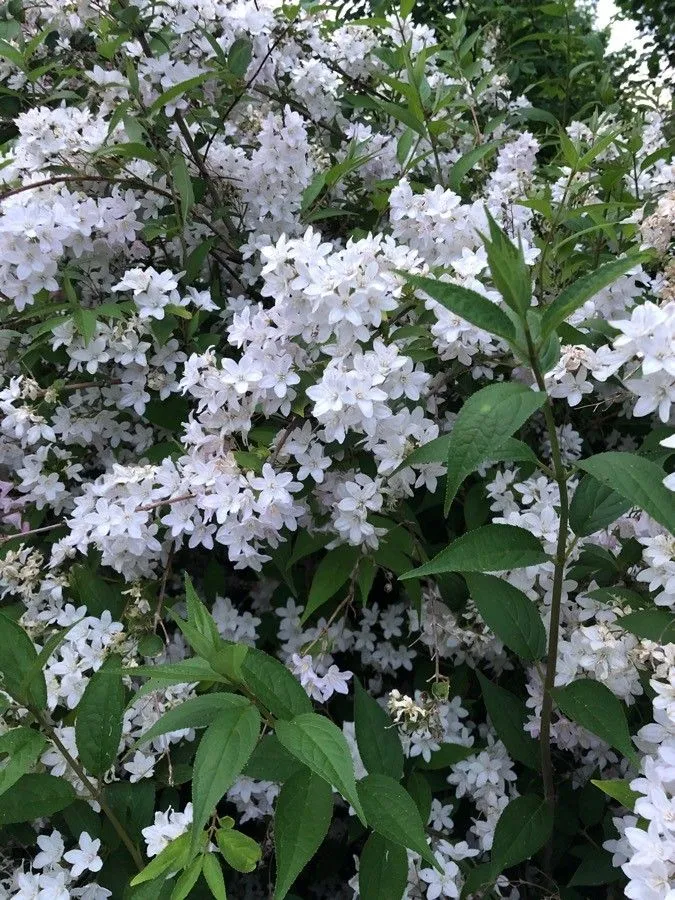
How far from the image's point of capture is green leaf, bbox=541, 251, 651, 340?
3.44ft

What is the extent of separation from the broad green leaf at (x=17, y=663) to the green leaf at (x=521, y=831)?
2.83 ft

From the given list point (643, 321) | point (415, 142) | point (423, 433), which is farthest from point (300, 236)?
point (643, 321)

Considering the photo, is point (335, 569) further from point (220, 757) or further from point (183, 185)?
point (183, 185)

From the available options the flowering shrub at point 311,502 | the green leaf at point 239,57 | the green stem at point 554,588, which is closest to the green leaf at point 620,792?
the flowering shrub at point 311,502

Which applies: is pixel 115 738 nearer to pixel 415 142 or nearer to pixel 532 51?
pixel 415 142

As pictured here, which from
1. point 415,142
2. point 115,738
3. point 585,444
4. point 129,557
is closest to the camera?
point 115,738

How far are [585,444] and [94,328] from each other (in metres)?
1.31

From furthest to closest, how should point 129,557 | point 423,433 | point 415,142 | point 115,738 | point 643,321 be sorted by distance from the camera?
point 415,142
point 129,557
point 423,433
point 115,738
point 643,321

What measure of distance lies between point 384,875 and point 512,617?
482 millimetres

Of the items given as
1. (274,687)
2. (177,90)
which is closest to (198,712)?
(274,687)

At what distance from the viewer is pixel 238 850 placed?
115cm

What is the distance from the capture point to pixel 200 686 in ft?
5.31

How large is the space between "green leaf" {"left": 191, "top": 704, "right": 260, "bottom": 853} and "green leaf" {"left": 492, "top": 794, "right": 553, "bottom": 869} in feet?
2.10

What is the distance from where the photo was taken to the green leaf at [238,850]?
1136 mm
